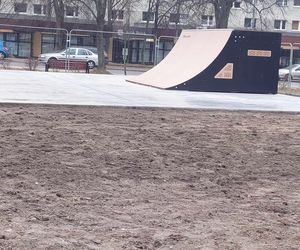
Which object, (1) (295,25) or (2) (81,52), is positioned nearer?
(2) (81,52)

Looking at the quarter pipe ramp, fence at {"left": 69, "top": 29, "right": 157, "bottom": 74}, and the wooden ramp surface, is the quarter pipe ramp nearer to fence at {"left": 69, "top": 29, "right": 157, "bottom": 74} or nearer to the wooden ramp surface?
the wooden ramp surface

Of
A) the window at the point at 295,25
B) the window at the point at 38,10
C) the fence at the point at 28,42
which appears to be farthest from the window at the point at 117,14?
the window at the point at 295,25

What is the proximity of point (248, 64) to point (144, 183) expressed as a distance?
1433 centimetres

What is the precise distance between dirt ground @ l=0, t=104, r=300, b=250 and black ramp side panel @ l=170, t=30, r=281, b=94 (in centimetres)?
817

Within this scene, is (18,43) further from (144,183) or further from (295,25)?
(144,183)

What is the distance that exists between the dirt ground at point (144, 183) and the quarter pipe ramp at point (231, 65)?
8.01 meters

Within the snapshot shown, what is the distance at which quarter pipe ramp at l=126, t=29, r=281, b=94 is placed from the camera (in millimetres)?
20156

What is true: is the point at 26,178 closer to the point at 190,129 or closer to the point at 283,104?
the point at 190,129

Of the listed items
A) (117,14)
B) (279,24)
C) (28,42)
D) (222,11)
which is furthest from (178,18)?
(279,24)

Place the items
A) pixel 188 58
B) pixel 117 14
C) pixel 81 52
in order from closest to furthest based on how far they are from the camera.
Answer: pixel 188 58
pixel 81 52
pixel 117 14

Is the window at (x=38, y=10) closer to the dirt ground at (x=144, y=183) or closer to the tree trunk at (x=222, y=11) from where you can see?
the tree trunk at (x=222, y=11)

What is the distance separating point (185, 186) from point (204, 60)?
14.1 meters

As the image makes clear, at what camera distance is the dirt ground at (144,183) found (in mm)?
5105

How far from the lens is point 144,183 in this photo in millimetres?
7039
